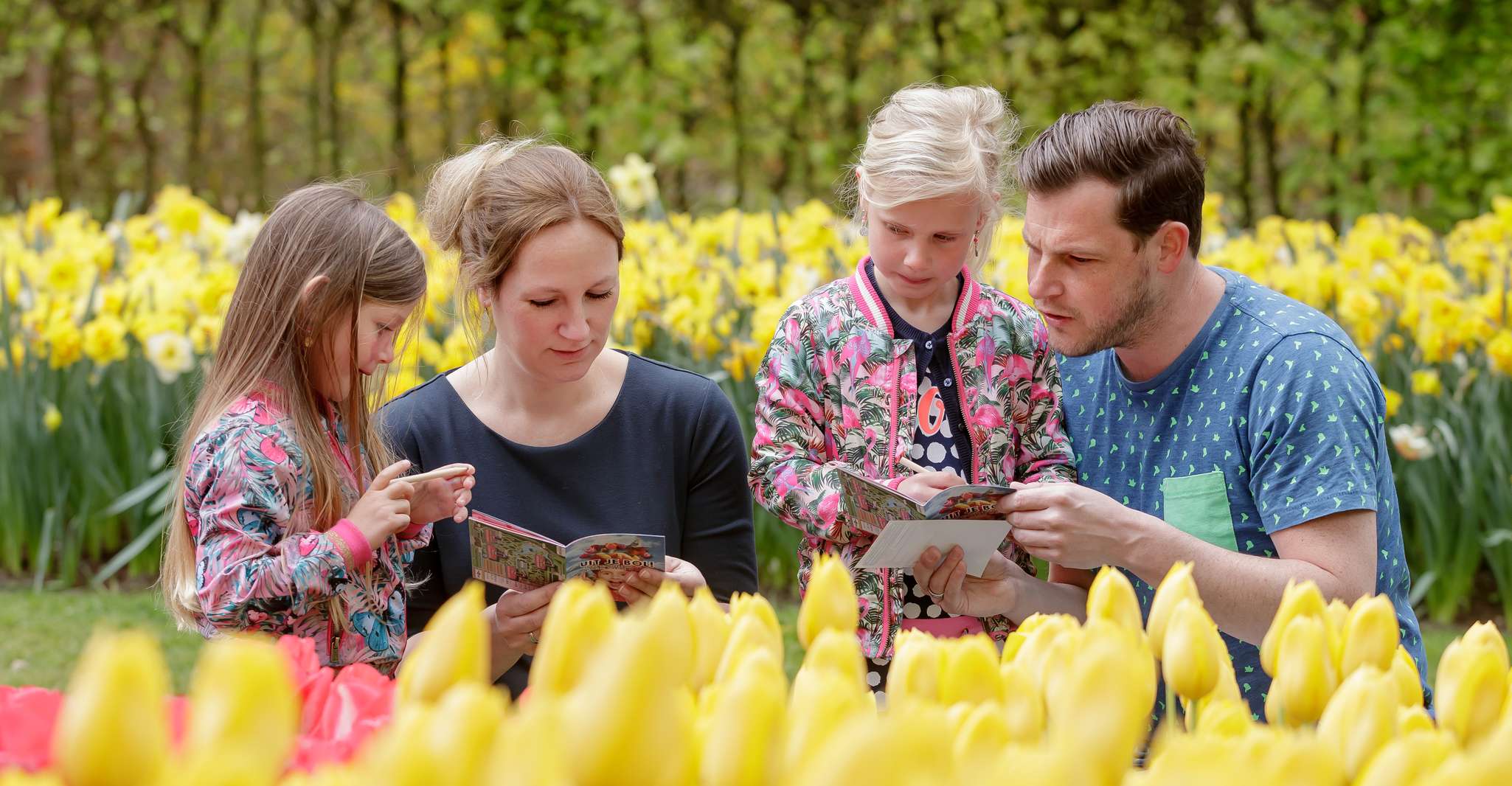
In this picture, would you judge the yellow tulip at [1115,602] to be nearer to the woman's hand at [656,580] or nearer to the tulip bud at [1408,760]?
the tulip bud at [1408,760]

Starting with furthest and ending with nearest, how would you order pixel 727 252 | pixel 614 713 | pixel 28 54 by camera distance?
pixel 28 54, pixel 727 252, pixel 614 713

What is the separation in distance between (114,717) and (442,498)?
148 centimetres

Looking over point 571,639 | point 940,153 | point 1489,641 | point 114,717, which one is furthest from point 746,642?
point 940,153

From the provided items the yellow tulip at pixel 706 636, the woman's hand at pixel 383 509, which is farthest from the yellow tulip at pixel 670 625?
the woman's hand at pixel 383 509

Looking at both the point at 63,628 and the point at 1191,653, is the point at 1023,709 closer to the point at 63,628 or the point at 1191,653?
the point at 1191,653

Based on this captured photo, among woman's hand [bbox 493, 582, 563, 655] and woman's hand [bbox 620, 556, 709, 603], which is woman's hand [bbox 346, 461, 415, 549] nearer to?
woman's hand [bbox 493, 582, 563, 655]

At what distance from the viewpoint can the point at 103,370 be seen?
13.7ft

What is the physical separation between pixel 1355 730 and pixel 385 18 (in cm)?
891

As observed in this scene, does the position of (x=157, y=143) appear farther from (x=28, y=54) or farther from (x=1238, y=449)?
(x=1238, y=449)

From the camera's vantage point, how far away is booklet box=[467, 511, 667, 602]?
6.16 feet

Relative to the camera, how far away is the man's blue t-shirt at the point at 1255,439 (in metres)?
1.97

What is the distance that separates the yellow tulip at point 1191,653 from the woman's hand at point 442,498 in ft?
4.28

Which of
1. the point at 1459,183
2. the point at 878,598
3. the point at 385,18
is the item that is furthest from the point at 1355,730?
the point at 385,18

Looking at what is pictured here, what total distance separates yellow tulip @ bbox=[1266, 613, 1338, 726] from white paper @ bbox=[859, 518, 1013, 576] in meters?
1.11
